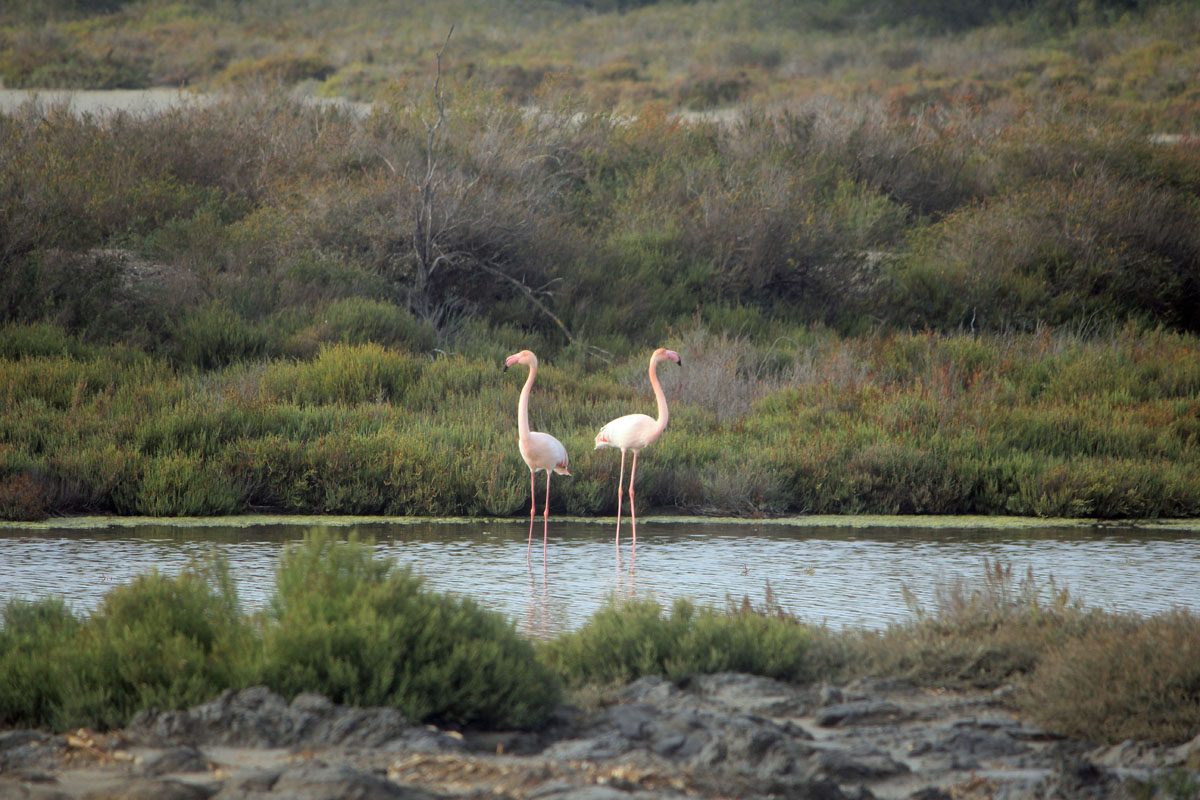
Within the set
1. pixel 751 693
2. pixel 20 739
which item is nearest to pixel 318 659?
pixel 20 739

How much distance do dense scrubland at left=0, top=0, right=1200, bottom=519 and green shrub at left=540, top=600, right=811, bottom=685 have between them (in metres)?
4.65

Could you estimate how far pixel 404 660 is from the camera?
4.68 m

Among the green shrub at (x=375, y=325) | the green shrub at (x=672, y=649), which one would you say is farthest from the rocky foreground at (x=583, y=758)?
the green shrub at (x=375, y=325)

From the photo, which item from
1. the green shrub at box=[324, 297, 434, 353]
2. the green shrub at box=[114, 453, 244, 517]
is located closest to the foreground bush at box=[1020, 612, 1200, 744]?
the green shrub at box=[114, 453, 244, 517]

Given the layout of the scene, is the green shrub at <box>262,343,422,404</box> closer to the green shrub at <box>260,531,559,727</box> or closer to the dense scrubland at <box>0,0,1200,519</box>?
the dense scrubland at <box>0,0,1200,519</box>

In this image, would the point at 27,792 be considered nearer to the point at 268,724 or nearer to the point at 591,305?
the point at 268,724

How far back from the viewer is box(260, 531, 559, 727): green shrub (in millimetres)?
4582

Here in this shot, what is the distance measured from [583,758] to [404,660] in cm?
79

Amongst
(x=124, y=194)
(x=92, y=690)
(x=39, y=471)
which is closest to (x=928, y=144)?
(x=124, y=194)

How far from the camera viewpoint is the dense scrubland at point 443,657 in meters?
4.63

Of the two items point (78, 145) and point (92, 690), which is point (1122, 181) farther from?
point (92, 690)

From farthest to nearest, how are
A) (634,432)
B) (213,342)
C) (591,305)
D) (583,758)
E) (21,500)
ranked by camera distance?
(591,305) → (213,342) → (21,500) → (634,432) → (583,758)

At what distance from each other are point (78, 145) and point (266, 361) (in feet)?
20.9

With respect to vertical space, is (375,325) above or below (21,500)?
above
